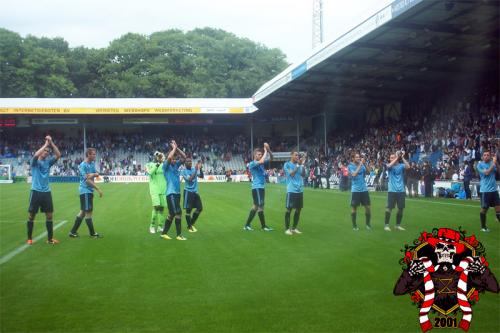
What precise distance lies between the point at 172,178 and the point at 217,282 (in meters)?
4.68

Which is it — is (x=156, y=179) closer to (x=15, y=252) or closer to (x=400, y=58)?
(x=15, y=252)

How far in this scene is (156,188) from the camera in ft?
42.5

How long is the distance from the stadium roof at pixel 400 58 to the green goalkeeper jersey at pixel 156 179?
10334 mm

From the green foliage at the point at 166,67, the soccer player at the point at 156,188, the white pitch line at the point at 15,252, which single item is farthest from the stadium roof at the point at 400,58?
the green foliage at the point at 166,67

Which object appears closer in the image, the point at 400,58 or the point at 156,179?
the point at 156,179

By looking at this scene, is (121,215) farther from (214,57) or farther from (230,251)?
(214,57)

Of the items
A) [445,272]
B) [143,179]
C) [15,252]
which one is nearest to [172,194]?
[15,252]

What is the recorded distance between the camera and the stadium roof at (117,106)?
158ft

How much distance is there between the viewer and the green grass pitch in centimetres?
569

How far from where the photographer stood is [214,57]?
78.3 m

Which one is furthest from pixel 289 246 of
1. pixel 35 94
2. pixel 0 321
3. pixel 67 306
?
pixel 35 94

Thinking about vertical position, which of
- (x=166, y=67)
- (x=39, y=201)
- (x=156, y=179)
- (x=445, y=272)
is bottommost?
(x=445, y=272)

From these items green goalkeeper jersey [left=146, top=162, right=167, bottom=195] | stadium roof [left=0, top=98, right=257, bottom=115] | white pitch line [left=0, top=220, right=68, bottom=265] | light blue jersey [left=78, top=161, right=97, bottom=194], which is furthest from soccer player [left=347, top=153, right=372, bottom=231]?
stadium roof [left=0, top=98, right=257, bottom=115]

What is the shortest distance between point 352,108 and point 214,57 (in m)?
36.3
